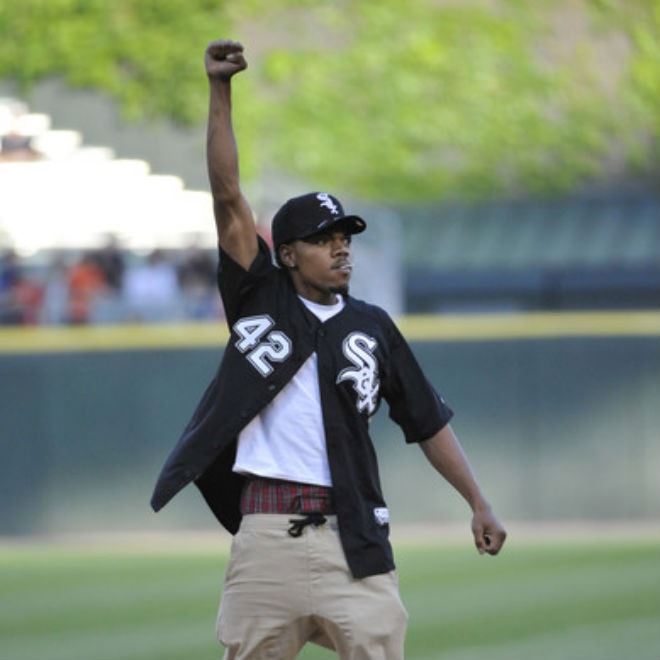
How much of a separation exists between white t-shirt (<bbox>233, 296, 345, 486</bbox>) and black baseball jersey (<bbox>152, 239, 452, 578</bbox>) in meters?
0.03

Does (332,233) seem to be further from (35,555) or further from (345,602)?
(35,555)

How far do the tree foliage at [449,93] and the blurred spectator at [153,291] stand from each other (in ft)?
31.6

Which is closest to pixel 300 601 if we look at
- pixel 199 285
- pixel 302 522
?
pixel 302 522

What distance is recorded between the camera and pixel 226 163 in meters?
4.97

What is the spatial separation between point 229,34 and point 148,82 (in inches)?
74.5

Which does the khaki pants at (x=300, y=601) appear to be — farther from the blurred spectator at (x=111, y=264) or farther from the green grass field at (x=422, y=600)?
the blurred spectator at (x=111, y=264)

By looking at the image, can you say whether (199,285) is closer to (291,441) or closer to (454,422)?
(454,422)

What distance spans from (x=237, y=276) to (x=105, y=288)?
10846mm

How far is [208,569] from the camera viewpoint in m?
11.5

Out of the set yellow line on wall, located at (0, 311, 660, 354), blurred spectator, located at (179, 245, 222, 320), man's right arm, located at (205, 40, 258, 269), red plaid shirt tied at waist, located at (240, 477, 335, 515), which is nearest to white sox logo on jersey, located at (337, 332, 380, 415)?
red plaid shirt tied at waist, located at (240, 477, 335, 515)

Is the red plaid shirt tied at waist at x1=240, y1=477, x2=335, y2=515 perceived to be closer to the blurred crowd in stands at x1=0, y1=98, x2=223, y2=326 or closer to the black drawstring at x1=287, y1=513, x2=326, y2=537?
the black drawstring at x1=287, y1=513, x2=326, y2=537

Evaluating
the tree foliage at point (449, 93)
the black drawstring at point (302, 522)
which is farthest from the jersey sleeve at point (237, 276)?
the tree foliage at point (449, 93)

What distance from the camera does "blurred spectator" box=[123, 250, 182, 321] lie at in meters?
15.8

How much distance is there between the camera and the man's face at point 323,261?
16.6ft
